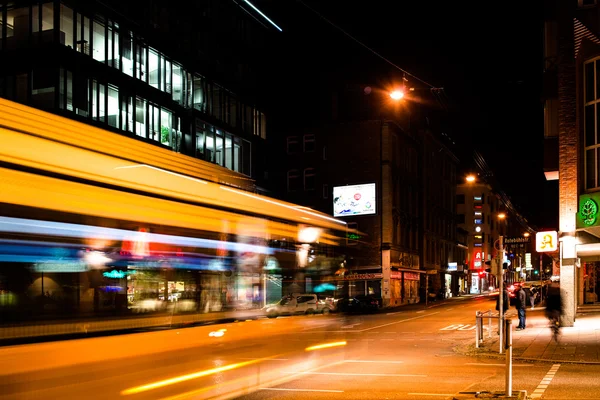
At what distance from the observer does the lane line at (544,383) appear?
1244cm

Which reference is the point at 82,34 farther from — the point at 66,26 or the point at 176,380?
the point at 176,380

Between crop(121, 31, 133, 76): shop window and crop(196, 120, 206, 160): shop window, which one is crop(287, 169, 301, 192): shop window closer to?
crop(196, 120, 206, 160): shop window

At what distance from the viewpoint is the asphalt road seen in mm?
6539

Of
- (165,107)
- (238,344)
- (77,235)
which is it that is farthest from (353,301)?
(165,107)

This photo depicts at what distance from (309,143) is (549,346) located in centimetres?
4314

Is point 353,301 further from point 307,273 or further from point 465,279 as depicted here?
point 465,279

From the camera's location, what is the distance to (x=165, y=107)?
132ft

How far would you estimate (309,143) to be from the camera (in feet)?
206

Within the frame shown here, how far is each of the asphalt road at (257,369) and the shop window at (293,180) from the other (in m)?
42.8

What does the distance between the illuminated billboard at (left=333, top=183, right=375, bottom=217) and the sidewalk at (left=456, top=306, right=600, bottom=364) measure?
95.4ft

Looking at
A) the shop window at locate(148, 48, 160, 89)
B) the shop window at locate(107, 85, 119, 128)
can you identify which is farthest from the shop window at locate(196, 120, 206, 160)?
the shop window at locate(107, 85, 119, 128)

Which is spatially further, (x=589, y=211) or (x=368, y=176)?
(x=368, y=176)

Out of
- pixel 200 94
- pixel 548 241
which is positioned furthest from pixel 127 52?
A: pixel 548 241

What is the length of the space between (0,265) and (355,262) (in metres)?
8.65
